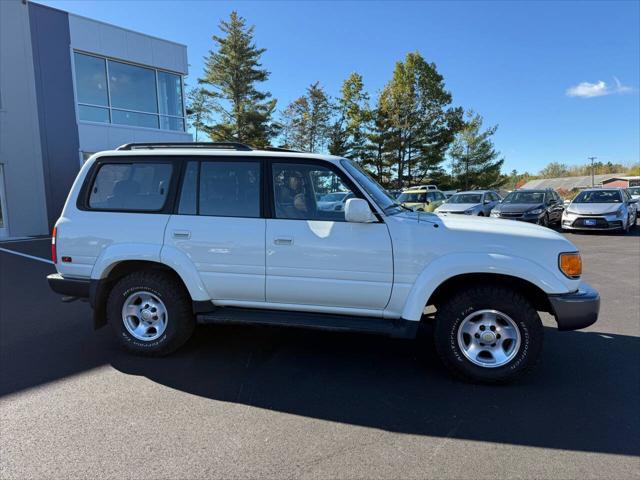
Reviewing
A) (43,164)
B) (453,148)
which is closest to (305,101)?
(453,148)

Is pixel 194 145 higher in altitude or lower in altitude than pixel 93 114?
lower

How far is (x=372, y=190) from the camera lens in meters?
4.00

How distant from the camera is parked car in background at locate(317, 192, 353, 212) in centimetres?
382

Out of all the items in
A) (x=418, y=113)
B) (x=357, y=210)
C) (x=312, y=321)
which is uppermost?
(x=418, y=113)

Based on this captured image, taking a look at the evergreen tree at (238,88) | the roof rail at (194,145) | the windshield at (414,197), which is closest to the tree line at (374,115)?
the evergreen tree at (238,88)

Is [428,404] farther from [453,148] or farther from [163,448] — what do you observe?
[453,148]

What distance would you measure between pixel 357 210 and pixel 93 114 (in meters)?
15.8

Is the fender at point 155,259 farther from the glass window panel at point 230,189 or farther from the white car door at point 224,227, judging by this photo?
the glass window panel at point 230,189

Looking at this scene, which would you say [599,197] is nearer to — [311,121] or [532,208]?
[532,208]

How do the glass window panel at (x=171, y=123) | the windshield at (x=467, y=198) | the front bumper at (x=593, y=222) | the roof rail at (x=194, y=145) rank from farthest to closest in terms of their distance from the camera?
the glass window panel at (x=171, y=123)
the windshield at (x=467, y=198)
the front bumper at (x=593, y=222)
the roof rail at (x=194, y=145)

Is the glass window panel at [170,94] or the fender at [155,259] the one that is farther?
the glass window panel at [170,94]

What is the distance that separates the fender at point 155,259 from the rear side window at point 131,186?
391 millimetres

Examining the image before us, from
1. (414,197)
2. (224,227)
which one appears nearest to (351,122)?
(414,197)

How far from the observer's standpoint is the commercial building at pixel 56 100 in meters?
14.1
